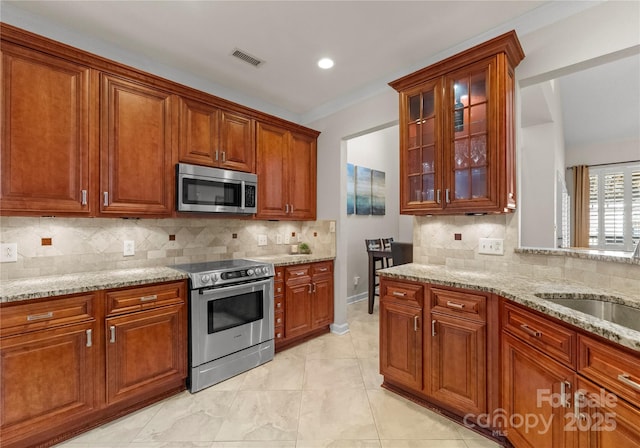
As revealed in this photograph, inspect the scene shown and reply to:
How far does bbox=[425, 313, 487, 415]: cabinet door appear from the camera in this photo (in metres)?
1.74

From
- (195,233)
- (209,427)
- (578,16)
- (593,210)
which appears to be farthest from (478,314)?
(593,210)

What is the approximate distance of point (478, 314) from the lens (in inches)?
69.1

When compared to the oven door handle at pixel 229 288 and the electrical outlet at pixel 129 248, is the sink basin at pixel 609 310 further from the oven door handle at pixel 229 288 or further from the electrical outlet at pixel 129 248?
the electrical outlet at pixel 129 248

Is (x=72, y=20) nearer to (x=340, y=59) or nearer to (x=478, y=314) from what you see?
(x=340, y=59)

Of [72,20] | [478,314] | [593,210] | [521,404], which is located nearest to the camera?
[521,404]

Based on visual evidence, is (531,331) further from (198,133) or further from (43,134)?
(43,134)

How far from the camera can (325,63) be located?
2.62 metres

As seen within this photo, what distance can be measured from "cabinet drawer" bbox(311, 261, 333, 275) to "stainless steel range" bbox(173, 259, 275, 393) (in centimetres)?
60

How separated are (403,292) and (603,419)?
1.16 metres

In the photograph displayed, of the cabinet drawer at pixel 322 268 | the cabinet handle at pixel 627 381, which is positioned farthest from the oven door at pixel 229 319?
the cabinet handle at pixel 627 381

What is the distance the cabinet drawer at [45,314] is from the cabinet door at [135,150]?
2.32 ft

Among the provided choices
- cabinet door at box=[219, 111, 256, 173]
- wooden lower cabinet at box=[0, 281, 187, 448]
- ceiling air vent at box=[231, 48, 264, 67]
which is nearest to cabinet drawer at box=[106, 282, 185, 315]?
wooden lower cabinet at box=[0, 281, 187, 448]

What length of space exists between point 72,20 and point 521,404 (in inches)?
151

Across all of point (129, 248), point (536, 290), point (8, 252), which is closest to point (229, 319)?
point (129, 248)
